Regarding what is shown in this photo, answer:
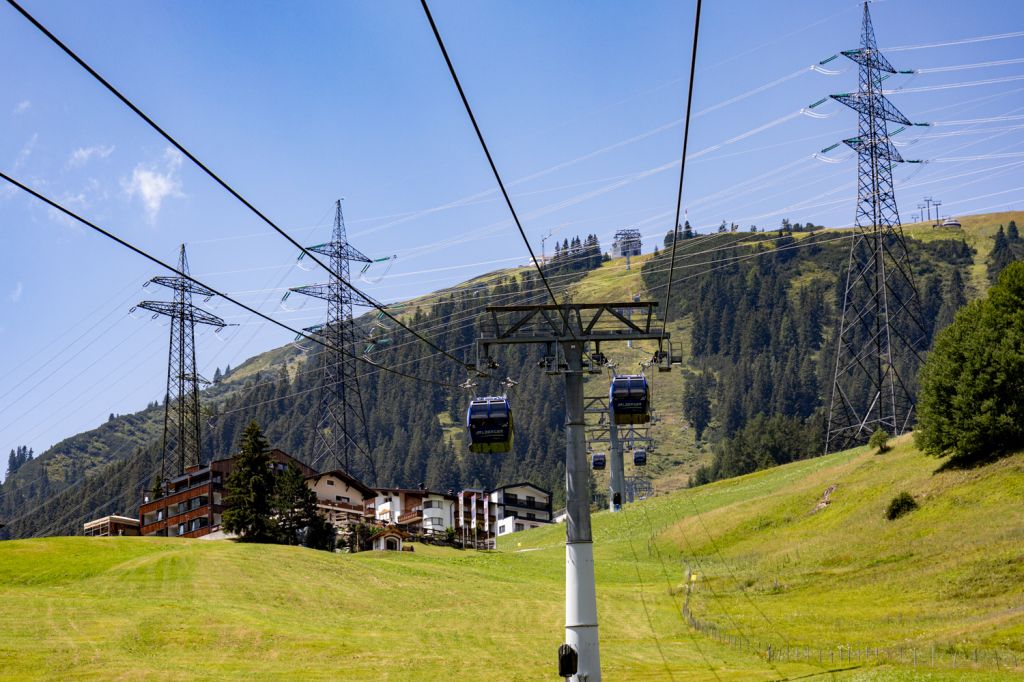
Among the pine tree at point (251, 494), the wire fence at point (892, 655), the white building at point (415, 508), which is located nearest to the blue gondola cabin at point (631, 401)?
the wire fence at point (892, 655)

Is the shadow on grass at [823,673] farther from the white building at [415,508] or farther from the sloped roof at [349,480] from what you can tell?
the white building at [415,508]

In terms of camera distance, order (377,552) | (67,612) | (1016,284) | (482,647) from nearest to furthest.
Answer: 1. (482,647)
2. (67,612)
3. (1016,284)
4. (377,552)

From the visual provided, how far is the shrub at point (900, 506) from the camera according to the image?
79.0 metres

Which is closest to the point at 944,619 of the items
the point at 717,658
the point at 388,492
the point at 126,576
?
the point at 717,658

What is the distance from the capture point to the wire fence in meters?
42.1

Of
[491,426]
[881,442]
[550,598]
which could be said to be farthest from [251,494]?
[881,442]

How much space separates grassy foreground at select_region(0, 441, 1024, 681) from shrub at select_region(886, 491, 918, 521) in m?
1.04

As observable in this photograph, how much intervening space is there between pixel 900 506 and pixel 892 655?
3569cm

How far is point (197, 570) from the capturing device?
72625 millimetres

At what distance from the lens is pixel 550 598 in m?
72.0

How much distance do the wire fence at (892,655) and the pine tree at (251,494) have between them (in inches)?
1995

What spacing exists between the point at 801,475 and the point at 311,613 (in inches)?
2722

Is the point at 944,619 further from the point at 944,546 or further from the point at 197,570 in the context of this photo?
the point at 197,570

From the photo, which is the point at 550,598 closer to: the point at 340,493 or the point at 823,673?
the point at 823,673
